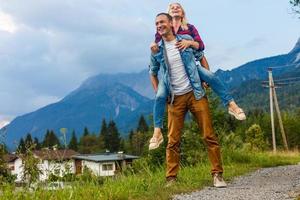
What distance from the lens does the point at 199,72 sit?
719 centimetres

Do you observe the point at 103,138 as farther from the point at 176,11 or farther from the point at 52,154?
the point at 52,154

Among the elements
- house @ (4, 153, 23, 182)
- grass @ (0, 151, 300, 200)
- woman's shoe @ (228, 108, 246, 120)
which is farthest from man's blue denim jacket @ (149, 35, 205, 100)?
house @ (4, 153, 23, 182)

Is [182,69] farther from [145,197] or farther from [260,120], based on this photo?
[260,120]

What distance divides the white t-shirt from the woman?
11 centimetres

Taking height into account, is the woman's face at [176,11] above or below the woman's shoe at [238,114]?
above

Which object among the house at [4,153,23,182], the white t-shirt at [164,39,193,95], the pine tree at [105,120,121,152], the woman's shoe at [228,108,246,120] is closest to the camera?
the house at [4,153,23,182]

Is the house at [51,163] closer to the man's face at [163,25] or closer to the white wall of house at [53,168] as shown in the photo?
the white wall of house at [53,168]

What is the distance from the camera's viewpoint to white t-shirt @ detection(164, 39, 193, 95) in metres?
7.12

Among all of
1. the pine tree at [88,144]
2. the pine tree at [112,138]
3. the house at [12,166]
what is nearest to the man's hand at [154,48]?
the house at [12,166]

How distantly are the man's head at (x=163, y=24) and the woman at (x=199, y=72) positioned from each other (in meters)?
0.16

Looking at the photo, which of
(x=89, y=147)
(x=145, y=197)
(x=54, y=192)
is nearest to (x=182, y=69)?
(x=145, y=197)

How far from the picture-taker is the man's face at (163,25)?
7.04 meters

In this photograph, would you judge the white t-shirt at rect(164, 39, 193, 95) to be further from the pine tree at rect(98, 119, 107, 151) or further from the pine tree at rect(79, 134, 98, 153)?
the pine tree at rect(79, 134, 98, 153)

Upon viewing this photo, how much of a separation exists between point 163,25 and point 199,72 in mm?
775
